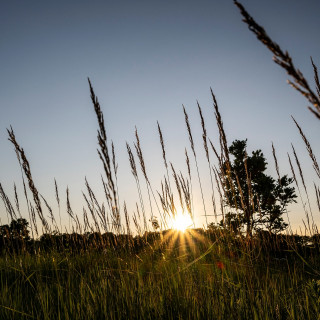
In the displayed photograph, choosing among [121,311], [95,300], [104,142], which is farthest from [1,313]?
[104,142]

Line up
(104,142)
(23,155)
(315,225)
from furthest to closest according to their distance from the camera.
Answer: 1. (315,225)
2. (23,155)
3. (104,142)

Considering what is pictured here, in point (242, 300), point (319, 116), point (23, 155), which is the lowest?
point (242, 300)

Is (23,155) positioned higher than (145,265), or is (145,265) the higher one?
(23,155)

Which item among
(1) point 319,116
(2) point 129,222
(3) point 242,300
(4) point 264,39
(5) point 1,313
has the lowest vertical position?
(3) point 242,300

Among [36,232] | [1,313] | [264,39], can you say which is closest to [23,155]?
[36,232]

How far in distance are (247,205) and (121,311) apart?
130 cm

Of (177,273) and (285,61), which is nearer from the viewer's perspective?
(285,61)

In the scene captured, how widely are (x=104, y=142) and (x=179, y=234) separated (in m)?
2.39

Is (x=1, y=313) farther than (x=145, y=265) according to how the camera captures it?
No

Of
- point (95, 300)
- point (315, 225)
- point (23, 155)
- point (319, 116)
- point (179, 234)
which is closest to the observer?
point (319, 116)

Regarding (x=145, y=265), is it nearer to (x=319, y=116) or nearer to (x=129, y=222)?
(x=129, y=222)

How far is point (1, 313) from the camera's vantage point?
1.73 meters

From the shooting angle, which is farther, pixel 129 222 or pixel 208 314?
pixel 129 222

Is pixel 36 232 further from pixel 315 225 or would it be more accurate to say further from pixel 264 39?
pixel 315 225
